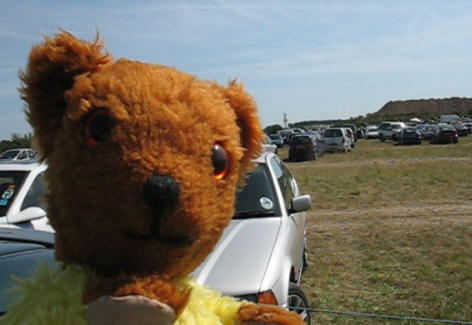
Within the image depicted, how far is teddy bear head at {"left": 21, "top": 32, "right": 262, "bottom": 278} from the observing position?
1229mm

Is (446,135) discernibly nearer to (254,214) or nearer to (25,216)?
(254,214)

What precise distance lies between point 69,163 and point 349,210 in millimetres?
10959

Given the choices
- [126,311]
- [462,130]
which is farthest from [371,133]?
[126,311]

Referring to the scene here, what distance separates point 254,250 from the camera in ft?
13.0

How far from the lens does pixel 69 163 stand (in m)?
1.29

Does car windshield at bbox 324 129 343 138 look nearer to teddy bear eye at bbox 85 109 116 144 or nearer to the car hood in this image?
the car hood

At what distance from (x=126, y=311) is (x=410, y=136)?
125ft

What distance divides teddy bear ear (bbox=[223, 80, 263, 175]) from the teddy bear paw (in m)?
0.55

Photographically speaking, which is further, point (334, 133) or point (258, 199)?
point (334, 133)

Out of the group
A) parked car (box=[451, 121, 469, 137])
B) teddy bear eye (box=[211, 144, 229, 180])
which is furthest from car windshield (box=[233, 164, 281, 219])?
parked car (box=[451, 121, 469, 137])

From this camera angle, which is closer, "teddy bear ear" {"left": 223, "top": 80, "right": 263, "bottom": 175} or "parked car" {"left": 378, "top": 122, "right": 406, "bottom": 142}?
"teddy bear ear" {"left": 223, "top": 80, "right": 263, "bottom": 175}

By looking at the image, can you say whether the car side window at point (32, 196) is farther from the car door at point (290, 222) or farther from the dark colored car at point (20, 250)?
the car door at point (290, 222)

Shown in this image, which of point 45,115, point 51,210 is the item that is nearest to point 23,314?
point 51,210

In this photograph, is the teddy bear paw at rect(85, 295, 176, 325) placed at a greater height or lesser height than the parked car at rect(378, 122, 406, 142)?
greater
